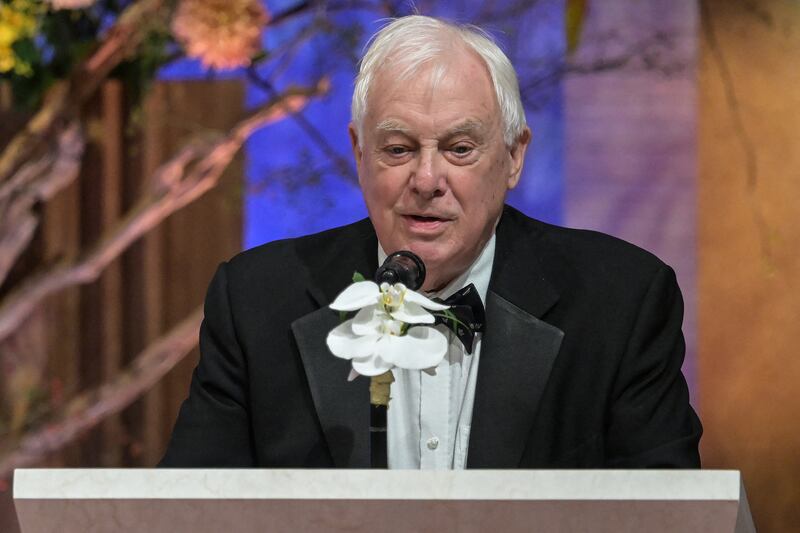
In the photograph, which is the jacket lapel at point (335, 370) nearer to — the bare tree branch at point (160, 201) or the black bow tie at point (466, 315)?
the black bow tie at point (466, 315)

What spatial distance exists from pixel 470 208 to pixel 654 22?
184 cm

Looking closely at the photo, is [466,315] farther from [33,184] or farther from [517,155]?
[33,184]

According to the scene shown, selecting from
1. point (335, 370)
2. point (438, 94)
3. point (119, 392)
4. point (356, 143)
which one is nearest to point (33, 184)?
point (119, 392)

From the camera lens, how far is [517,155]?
2.30 m

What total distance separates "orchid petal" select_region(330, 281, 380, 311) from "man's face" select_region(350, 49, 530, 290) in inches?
19.0

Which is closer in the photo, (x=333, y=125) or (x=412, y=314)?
(x=412, y=314)

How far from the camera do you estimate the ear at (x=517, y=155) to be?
2.29 meters

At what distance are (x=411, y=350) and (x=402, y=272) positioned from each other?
0.11 m

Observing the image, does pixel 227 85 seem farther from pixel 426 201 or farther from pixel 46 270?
pixel 426 201

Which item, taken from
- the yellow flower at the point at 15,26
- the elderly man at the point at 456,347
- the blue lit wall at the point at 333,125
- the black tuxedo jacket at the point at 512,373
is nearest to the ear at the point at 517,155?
the elderly man at the point at 456,347

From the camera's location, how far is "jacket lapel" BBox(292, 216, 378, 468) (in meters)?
2.11

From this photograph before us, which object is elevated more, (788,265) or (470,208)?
(470,208)

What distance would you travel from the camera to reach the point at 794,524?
3.71 m

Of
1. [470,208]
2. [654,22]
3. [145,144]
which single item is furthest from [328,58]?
[470,208]
